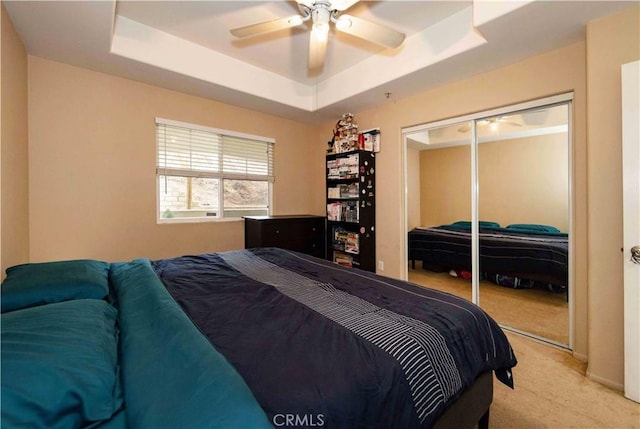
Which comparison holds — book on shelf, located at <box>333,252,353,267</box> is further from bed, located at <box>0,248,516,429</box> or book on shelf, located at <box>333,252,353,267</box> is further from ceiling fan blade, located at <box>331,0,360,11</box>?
ceiling fan blade, located at <box>331,0,360,11</box>

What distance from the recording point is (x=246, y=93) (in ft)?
10.8

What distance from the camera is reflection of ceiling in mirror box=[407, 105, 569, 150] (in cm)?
251

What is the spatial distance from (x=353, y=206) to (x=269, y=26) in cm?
235

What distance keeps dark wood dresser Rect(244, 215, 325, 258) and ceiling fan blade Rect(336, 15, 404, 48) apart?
2.23 metres

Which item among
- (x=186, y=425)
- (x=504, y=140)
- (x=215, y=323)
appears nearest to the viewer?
(x=186, y=425)

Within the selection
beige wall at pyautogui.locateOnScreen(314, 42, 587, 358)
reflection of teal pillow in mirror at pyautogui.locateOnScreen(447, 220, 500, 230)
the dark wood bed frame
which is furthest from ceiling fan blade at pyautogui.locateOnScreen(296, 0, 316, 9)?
reflection of teal pillow in mirror at pyautogui.locateOnScreen(447, 220, 500, 230)

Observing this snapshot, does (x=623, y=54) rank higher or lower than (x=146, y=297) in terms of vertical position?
higher

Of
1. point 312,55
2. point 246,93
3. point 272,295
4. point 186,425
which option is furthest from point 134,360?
point 246,93

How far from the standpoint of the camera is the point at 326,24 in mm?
2018

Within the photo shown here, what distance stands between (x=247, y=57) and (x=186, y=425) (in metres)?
3.41

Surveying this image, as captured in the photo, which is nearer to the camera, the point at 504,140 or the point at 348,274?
the point at 348,274

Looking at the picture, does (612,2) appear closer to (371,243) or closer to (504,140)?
(504,140)

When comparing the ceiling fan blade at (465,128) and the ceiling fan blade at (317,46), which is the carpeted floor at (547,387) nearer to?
the ceiling fan blade at (465,128)

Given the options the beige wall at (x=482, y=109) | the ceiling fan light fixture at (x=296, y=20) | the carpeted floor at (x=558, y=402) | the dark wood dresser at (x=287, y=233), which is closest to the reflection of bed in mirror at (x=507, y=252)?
the beige wall at (x=482, y=109)
